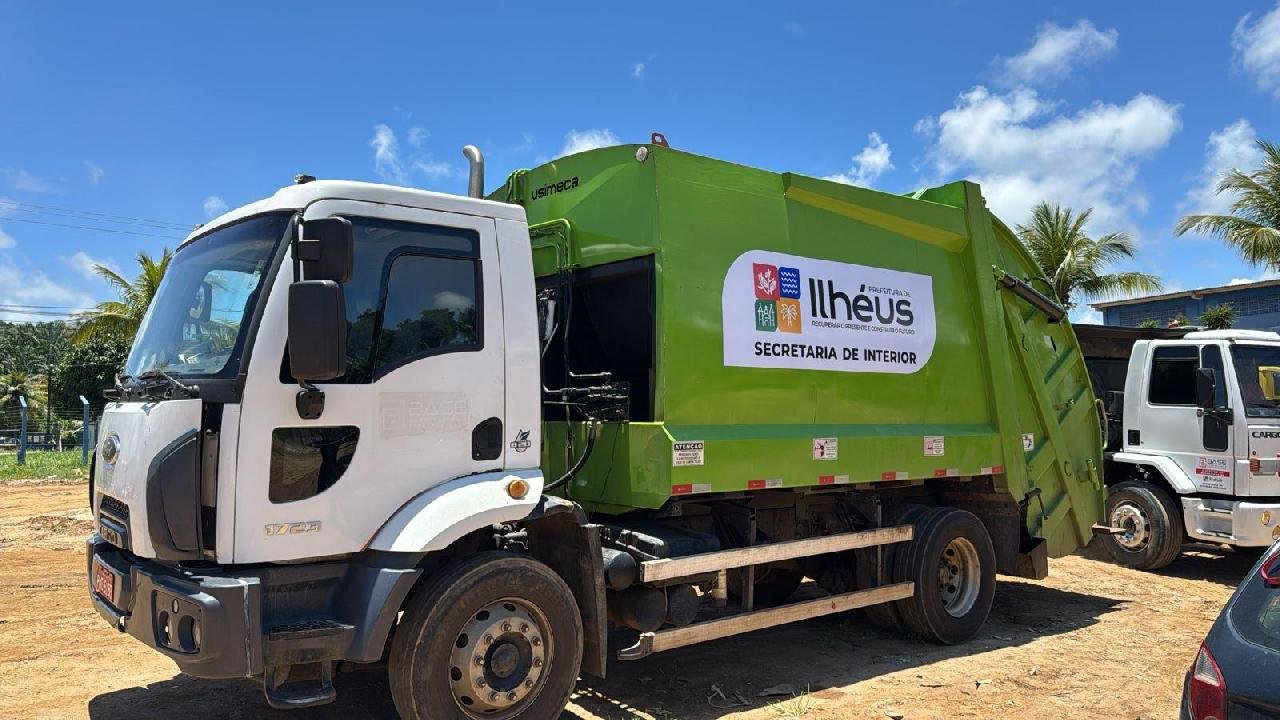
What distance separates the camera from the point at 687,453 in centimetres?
490

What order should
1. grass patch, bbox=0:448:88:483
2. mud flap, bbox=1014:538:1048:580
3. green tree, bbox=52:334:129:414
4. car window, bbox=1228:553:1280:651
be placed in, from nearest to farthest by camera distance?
1. car window, bbox=1228:553:1280:651
2. mud flap, bbox=1014:538:1048:580
3. grass patch, bbox=0:448:88:483
4. green tree, bbox=52:334:129:414

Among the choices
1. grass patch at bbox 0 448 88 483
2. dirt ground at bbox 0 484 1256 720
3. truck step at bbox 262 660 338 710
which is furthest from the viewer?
grass patch at bbox 0 448 88 483

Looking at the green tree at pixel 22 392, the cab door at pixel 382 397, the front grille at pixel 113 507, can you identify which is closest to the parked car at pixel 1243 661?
the cab door at pixel 382 397

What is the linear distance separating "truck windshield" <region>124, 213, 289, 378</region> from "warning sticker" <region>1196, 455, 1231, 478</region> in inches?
362

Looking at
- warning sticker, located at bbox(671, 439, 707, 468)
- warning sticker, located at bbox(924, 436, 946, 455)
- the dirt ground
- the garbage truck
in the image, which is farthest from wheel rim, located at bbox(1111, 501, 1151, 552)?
warning sticker, located at bbox(671, 439, 707, 468)

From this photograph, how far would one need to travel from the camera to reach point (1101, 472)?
320 inches

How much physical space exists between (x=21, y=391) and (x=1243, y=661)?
44944 mm

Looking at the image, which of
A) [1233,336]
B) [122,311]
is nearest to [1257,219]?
[1233,336]

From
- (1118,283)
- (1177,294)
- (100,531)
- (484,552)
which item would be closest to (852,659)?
(484,552)

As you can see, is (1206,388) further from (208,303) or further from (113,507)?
(113,507)

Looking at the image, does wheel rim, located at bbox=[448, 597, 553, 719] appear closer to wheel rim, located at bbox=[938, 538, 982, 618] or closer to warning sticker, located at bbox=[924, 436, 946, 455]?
warning sticker, located at bbox=[924, 436, 946, 455]

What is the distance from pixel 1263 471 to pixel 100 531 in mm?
9990

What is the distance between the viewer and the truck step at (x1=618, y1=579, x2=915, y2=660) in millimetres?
4828

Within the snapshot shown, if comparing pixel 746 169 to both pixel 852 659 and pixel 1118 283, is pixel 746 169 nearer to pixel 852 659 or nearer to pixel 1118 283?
pixel 852 659
